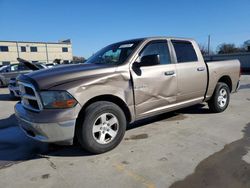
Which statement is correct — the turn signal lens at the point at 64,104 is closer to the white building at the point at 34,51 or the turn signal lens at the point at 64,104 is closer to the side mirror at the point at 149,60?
the side mirror at the point at 149,60

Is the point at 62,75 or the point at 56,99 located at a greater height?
the point at 62,75

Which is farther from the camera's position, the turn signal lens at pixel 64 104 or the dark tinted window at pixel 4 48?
the dark tinted window at pixel 4 48

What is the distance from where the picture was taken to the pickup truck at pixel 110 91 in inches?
134

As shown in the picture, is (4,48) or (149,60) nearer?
(149,60)

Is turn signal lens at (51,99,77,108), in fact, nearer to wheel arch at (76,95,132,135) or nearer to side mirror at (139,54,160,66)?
wheel arch at (76,95,132,135)

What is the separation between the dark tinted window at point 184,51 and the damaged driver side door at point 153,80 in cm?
30

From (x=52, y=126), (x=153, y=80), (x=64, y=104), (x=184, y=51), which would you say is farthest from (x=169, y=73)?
(x=52, y=126)

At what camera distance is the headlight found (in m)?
3.36

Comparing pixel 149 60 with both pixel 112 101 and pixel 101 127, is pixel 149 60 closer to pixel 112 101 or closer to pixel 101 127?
pixel 112 101

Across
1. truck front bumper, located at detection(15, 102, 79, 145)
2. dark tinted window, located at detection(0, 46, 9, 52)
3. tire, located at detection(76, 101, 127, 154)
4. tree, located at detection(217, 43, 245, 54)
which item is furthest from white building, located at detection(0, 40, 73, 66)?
truck front bumper, located at detection(15, 102, 79, 145)

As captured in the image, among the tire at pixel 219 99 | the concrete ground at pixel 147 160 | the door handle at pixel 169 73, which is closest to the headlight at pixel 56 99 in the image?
the concrete ground at pixel 147 160

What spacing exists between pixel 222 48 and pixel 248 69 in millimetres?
34683

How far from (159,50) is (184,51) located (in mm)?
790

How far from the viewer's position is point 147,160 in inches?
139
